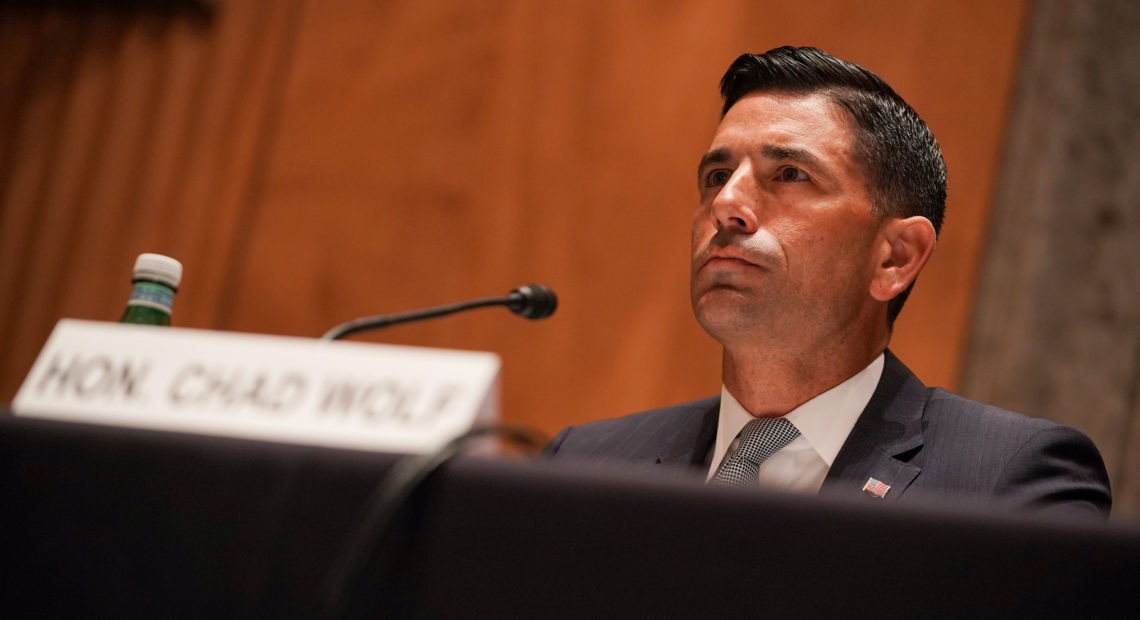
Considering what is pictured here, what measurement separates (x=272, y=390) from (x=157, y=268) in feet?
1.74

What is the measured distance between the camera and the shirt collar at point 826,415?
5.35ft

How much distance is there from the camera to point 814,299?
1696 mm

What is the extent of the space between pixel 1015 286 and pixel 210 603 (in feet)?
7.46

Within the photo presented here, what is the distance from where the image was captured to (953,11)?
8.78 ft

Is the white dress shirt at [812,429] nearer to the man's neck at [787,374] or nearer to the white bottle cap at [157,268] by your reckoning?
the man's neck at [787,374]

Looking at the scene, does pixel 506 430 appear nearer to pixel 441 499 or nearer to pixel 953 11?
pixel 441 499

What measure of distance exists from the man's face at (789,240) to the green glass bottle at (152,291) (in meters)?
0.81

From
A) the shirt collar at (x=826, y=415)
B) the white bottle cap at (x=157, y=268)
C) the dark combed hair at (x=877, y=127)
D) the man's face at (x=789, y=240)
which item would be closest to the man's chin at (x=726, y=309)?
the man's face at (x=789, y=240)

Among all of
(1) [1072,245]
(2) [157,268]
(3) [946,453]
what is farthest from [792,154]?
(1) [1072,245]

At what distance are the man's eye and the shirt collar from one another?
322 millimetres

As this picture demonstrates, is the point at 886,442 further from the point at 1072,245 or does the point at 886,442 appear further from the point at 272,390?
the point at 1072,245

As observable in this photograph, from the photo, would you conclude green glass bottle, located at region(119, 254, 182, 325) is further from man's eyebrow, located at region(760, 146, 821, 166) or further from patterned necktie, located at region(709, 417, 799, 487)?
man's eyebrow, located at region(760, 146, 821, 166)

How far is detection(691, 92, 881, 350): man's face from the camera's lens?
1674 millimetres

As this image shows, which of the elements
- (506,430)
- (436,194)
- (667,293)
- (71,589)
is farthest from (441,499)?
(436,194)
